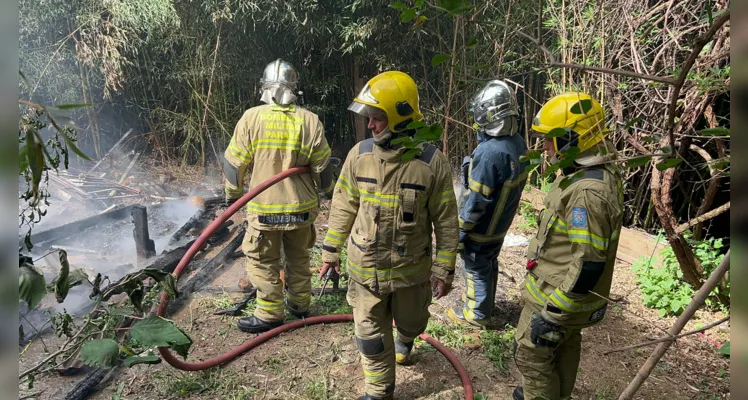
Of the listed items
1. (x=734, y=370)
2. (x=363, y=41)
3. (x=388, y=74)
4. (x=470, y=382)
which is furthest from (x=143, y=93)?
(x=734, y=370)

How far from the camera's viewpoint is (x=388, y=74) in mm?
2586

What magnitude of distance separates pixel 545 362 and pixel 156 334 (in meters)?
2.05

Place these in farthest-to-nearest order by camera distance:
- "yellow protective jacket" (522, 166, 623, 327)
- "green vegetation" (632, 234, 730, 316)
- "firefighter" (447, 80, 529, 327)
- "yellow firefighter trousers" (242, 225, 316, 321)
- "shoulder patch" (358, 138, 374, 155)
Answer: "green vegetation" (632, 234, 730, 316), "yellow firefighter trousers" (242, 225, 316, 321), "firefighter" (447, 80, 529, 327), "shoulder patch" (358, 138, 374, 155), "yellow protective jacket" (522, 166, 623, 327)

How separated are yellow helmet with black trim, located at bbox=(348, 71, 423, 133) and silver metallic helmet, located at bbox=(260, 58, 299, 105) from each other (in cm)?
121

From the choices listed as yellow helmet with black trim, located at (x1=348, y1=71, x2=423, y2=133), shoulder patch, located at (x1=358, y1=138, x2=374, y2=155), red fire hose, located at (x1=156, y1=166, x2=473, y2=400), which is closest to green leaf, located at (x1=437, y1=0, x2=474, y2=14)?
yellow helmet with black trim, located at (x1=348, y1=71, x2=423, y2=133)

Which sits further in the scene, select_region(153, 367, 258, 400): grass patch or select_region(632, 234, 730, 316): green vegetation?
select_region(632, 234, 730, 316): green vegetation

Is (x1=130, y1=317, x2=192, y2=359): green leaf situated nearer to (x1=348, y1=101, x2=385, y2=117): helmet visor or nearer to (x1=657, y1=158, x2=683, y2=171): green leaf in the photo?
(x1=657, y1=158, x2=683, y2=171): green leaf

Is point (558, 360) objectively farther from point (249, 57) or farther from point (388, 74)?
point (249, 57)

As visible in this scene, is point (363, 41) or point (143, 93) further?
point (143, 93)

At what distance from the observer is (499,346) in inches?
140

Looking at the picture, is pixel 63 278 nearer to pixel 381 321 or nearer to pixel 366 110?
pixel 366 110

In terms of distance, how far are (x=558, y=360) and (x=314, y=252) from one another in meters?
3.20

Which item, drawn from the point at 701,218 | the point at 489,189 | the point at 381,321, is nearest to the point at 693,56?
the point at 381,321

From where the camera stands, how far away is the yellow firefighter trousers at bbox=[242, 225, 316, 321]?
362 cm
